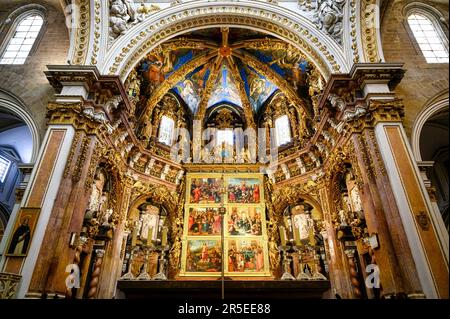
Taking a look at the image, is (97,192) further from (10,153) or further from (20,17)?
(10,153)

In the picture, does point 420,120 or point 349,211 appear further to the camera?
point 349,211

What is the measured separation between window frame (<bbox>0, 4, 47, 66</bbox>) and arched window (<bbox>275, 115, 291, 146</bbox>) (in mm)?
13042

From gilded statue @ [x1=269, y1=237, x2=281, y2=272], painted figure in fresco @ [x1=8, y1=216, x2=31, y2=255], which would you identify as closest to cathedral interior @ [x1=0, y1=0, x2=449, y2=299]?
painted figure in fresco @ [x1=8, y1=216, x2=31, y2=255]

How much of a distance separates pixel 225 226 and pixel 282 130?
721 cm

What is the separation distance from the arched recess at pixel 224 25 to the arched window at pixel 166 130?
5.67 metres

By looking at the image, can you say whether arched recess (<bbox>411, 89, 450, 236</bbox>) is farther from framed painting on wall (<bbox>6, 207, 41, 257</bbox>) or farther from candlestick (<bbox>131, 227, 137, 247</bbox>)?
candlestick (<bbox>131, 227, 137, 247</bbox>)

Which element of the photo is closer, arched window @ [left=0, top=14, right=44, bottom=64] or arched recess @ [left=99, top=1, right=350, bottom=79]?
arched recess @ [left=99, top=1, right=350, bottom=79]

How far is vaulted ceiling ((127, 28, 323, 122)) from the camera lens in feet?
52.6

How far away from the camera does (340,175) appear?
13.3 meters

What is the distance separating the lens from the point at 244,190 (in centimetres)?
1551

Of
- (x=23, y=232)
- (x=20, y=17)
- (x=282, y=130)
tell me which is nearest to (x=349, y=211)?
(x=282, y=130)

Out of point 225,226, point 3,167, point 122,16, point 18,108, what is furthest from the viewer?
point 3,167

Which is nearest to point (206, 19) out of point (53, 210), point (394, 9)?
point (394, 9)

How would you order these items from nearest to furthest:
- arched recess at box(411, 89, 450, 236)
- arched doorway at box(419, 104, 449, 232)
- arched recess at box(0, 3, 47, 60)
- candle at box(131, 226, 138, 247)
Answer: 1. arched recess at box(411, 89, 450, 236)
2. arched doorway at box(419, 104, 449, 232)
3. arched recess at box(0, 3, 47, 60)
4. candle at box(131, 226, 138, 247)
